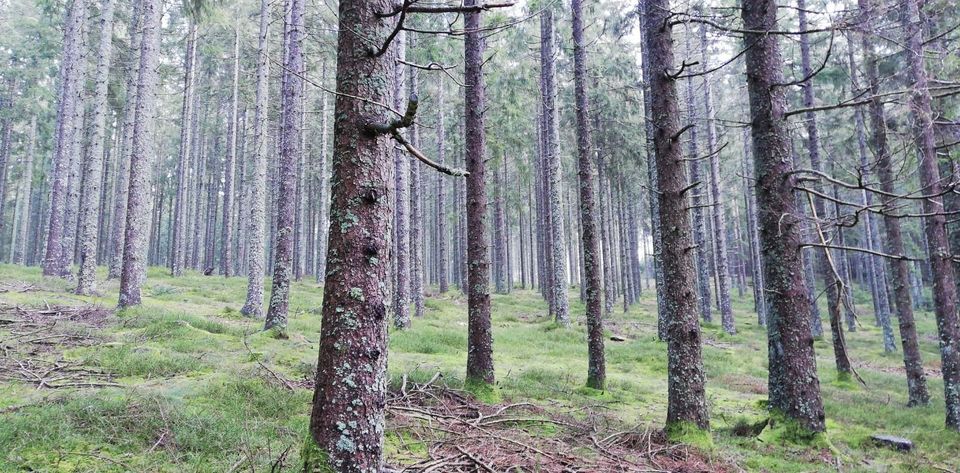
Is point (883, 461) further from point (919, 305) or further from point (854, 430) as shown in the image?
point (919, 305)

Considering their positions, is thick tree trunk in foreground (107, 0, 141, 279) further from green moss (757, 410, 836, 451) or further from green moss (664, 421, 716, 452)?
green moss (757, 410, 836, 451)

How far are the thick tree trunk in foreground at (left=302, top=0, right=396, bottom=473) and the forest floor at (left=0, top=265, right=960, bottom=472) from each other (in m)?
0.72

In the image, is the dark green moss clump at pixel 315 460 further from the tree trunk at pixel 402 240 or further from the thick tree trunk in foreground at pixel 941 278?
the tree trunk at pixel 402 240

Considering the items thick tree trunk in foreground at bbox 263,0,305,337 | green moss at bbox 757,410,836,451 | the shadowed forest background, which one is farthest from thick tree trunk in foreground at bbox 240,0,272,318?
green moss at bbox 757,410,836,451

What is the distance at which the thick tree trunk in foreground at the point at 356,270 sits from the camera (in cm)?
293

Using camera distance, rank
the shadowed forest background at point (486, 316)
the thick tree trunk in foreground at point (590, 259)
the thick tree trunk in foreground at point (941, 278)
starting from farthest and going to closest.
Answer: the thick tree trunk in foreground at point (941, 278) < the thick tree trunk in foreground at point (590, 259) < the shadowed forest background at point (486, 316)

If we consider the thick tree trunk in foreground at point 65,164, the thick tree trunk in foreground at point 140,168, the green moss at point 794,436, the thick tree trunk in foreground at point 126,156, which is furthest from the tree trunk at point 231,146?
the green moss at point 794,436

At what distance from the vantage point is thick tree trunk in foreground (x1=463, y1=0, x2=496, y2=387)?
7715 millimetres

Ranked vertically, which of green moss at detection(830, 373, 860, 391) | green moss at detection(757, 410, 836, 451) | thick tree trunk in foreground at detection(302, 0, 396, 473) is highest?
thick tree trunk in foreground at detection(302, 0, 396, 473)

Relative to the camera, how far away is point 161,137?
37531 millimetres

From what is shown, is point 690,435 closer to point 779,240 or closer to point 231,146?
point 779,240

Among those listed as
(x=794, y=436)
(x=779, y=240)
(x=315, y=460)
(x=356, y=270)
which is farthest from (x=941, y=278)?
(x=315, y=460)

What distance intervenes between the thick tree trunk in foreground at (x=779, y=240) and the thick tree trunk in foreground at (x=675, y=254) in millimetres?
1344

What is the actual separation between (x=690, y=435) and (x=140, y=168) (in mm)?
13250
